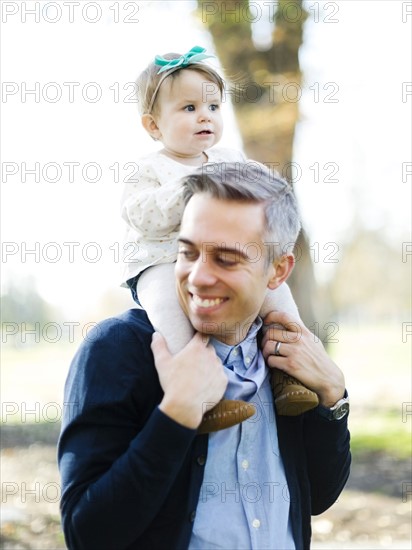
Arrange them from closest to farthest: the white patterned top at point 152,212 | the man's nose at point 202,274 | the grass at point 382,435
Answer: the man's nose at point 202,274 → the white patterned top at point 152,212 → the grass at point 382,435

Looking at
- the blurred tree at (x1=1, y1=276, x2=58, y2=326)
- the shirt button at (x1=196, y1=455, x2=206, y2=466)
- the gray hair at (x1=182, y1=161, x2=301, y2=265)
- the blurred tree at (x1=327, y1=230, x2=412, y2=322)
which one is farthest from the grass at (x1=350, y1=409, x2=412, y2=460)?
the blurred tree at (x1=327, y1=230, x2=412, y2=322)

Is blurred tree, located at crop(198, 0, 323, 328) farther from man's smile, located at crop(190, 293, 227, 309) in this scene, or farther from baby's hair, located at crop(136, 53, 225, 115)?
man's smile, located at crop(190, 293, 227, 309)

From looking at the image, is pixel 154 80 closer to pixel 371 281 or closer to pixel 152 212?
pixel 152 212

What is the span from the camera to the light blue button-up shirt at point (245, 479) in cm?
203

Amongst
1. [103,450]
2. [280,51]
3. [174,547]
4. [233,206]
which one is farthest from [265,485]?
[280,51]

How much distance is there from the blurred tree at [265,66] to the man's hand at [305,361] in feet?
16.4

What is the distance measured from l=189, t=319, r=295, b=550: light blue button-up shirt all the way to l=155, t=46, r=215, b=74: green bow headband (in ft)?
3.20

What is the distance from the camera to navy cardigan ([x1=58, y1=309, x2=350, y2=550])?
186 cm

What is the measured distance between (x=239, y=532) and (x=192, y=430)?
32 centimetres

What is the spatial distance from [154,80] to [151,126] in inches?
6.9

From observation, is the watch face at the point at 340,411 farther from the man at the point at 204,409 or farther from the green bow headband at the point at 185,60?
the green bow headband at the point at 185,60

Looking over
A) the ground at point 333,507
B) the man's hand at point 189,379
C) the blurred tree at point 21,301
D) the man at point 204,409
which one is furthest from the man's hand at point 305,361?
the blurred tree at point 21,301

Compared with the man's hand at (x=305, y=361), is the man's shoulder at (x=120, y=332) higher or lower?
higher

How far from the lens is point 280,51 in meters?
7.32
